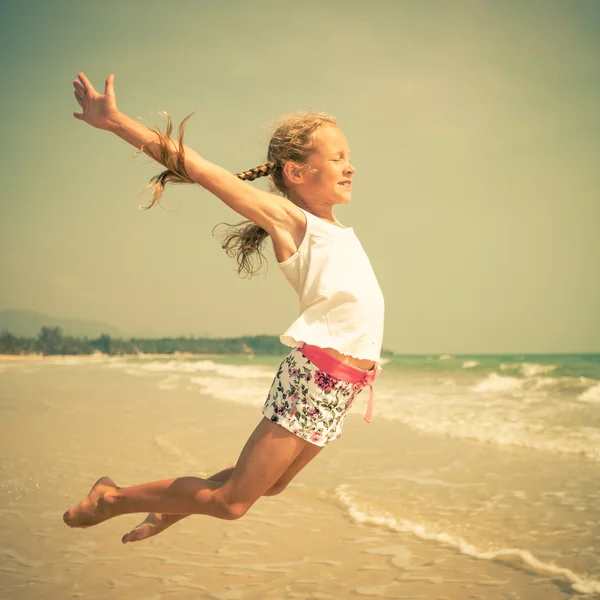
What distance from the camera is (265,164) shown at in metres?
2.77

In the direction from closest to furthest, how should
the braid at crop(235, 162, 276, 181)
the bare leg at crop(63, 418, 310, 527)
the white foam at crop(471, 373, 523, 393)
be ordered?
the bare leg at crop(63, 418, 310, 527) < the braid at crop(235, 162, 276, 181) < the white foam at crop(471, 373, 523, 393)

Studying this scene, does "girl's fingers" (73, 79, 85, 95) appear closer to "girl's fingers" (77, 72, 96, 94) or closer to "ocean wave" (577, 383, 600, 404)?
"girl's fingers" (77, 72, 96, 94)

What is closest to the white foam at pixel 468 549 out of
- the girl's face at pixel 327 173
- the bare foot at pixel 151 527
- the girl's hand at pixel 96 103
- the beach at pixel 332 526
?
the beach at pixel 332 526

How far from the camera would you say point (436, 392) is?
46.2 feet

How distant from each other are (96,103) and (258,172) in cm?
68

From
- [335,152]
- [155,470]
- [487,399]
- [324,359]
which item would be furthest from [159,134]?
[487,399]

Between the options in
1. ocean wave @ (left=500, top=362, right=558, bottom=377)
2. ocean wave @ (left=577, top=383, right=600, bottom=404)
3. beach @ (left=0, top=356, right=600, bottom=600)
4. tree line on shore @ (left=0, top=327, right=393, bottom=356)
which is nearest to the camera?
beach @ (left=0, top=356, right=600, bottom=600)

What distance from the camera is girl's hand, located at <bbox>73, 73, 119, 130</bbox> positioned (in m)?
2.41

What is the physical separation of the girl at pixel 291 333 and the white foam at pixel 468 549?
1.58 meters

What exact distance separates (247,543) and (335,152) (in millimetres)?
2309

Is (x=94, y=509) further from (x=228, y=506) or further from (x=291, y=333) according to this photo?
(x=291, y=333)

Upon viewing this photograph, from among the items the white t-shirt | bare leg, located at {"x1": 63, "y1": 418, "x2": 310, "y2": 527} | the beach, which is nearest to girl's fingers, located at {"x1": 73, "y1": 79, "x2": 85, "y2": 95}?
the white t-shirt

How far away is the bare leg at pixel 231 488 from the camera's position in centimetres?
234

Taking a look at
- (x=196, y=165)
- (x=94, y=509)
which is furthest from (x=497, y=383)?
(x=196, y=165)
